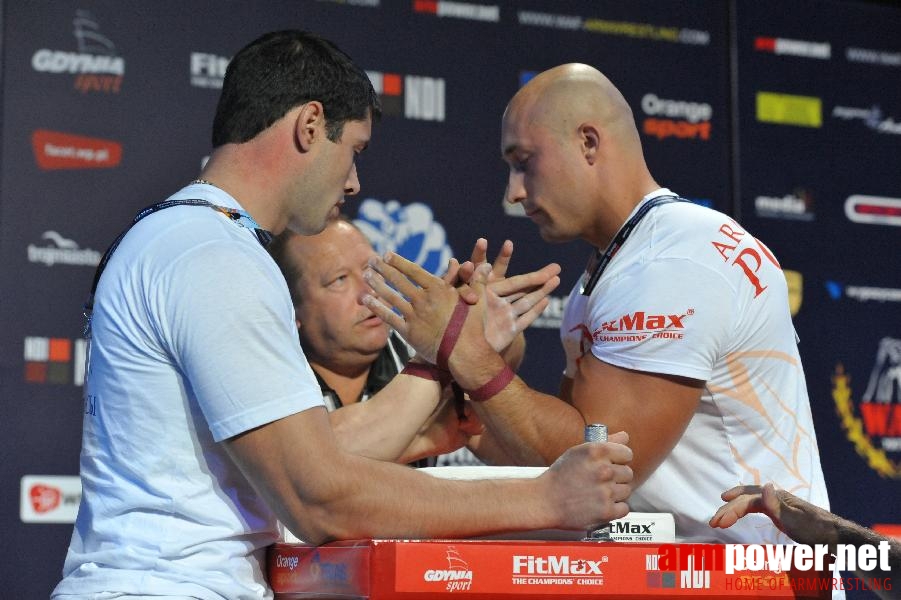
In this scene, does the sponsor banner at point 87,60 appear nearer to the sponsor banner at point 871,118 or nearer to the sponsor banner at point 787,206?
the sponsor banner at point 787,206

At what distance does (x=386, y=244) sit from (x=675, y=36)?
159 centimetres

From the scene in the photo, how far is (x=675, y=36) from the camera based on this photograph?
190 inches

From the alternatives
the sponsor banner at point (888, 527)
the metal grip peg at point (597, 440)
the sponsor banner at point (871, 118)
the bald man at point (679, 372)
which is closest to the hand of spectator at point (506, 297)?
the bald man at point (679, 372)

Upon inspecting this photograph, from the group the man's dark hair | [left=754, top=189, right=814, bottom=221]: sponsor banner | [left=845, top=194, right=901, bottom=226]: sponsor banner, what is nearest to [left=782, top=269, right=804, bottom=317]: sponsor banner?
[left=754, top=189, right=814, bottom=221]: sponsor banner

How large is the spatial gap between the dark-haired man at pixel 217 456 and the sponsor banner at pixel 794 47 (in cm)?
355

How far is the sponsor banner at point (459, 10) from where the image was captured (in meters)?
4.52

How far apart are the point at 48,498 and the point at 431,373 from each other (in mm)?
1950

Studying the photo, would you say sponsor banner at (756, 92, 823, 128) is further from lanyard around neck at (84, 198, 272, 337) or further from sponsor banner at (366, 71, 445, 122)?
lanyard around neck at (84, 198, 272, 337)

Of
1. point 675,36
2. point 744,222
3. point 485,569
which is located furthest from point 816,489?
point 675,36

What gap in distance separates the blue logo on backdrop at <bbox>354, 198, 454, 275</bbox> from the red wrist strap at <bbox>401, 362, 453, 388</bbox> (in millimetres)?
1808

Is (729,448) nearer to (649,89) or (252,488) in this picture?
(252,488)

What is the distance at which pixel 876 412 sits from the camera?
4809 millimetres

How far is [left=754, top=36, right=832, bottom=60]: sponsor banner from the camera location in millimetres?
4949

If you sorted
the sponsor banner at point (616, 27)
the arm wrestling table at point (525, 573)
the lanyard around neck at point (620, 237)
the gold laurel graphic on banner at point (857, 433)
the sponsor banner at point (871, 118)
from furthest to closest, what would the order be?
the sponsor banner at point (871, 118), the gold laurel graphic on banner at point (857, 433), the sponsor banner at point (616, 27), the lanyard around neck at point (620, 237), the arm wrestling table at point (525, 573)
